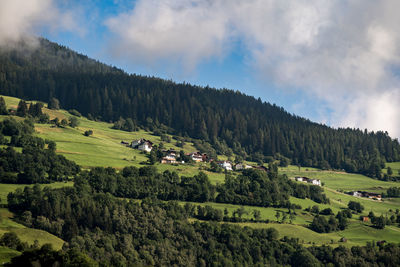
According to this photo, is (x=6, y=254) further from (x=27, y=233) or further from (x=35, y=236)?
(x=27, y=233)

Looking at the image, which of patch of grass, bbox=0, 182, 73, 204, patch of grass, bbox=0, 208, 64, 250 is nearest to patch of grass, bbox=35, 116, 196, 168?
patch of grass, bbox=0, 182, 73, 204

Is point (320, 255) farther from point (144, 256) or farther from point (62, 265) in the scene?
point (62, 265)

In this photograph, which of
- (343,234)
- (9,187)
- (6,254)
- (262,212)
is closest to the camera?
(6,254)

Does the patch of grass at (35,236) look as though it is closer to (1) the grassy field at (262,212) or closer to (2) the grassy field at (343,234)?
(1) the grassy field at (262,212)

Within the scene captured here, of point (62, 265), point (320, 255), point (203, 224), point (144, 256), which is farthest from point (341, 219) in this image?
point (62, 265)

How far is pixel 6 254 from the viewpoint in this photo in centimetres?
7975

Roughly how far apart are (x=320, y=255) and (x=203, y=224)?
33.9 metres

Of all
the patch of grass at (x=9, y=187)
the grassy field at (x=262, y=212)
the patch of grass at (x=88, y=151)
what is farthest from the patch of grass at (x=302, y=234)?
the patch of grass at (x=9, y=187)

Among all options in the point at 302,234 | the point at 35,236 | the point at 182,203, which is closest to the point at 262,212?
the point at 302,234

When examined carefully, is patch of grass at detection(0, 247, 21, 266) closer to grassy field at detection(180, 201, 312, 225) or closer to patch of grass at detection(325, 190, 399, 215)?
grassy field at detection(180, 201, 312, 225)

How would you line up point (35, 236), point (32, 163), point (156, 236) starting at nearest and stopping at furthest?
1. point (35, 236)
2. point (156, 236)
3. point (32, 163)

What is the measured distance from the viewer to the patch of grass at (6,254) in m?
76.5

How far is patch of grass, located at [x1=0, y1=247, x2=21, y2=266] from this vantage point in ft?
251

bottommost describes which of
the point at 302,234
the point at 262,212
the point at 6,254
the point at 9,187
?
the point at 6,254
